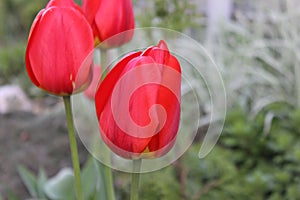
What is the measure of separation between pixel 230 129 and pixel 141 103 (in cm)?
127

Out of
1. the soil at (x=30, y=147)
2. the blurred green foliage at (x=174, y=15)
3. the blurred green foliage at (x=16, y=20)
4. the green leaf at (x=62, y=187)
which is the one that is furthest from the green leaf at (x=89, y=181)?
the blurred green foliage at (x=16, y=20)

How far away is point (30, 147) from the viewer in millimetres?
1681

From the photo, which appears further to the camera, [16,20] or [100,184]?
[16,20]

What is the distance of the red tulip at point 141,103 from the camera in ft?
1.52

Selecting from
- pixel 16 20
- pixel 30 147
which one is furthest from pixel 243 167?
pixel 16 20

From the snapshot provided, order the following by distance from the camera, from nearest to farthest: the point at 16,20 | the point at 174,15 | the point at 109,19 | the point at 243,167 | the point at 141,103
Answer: the point at 141,103 < the point at 109,19 < the point at 174,15 < the point at 243,167 < the point at 16,20

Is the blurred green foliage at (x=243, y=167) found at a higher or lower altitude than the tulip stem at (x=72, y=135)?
lower

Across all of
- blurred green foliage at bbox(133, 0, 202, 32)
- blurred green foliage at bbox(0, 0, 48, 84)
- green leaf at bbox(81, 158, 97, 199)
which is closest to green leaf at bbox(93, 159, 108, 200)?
green leaf at bbox(81, 158, 97, 199)

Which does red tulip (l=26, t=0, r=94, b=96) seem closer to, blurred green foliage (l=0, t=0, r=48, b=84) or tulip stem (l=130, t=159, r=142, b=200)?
tulip stem (l=130, t=159, r=142, b=200)

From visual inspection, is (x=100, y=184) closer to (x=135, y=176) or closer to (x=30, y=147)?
(x=135, y=176)

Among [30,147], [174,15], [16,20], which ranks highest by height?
[174,15]

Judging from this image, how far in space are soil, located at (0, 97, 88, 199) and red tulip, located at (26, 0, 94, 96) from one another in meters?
0.96

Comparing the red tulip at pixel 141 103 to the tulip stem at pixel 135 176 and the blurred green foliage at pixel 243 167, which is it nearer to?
the tulip stem at pixel 135 176

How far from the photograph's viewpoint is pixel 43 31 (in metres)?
0.53
